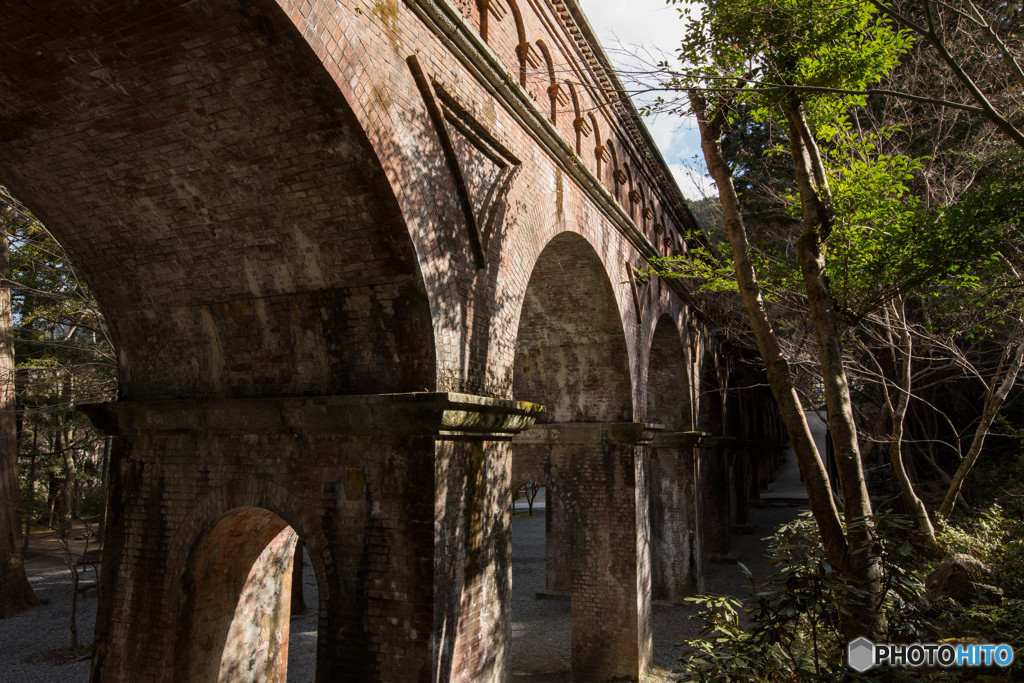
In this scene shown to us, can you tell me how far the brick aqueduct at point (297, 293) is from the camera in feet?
14.5

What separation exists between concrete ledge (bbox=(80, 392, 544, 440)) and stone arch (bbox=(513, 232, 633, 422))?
3.82 meters

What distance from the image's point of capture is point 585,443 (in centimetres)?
1006

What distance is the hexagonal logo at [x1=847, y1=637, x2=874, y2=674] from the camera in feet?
17.0

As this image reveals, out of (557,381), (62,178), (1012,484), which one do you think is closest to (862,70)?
(557,381)

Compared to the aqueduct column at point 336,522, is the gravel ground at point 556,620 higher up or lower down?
lower down

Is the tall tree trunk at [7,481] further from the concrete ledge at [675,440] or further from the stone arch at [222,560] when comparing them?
the concrete ledge at [675,440]

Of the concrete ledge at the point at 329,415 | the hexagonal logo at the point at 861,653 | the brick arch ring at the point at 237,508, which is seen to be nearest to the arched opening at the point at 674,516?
the hexagonal logo at the point at 861,653

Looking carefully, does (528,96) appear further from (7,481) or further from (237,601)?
(7,481)

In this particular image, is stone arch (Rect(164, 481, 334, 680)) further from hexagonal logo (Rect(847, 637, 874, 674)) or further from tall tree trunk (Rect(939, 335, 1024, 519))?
tall tree trunk (Rect(939, 335, 1024, 519))

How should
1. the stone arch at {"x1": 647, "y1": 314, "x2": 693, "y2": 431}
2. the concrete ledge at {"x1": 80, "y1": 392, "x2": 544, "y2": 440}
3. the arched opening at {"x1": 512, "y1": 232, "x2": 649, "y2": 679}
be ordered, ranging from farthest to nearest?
1. the stone arch at {"x1": 647, "y1": 314, "x2": 693, "y2": 431}
2. the arched opening at {"x1": 512, "y1": 232, "x2": 649, "y2": 679}
3. the concrete ledge at {"x1": 80, "y1": 392, "x2": 544, "y2": 440}

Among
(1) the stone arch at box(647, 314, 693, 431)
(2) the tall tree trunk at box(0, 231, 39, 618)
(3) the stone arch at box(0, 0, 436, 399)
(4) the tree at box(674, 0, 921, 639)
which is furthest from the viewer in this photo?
(1) the stone arch at box(647, 314, 693, 431)

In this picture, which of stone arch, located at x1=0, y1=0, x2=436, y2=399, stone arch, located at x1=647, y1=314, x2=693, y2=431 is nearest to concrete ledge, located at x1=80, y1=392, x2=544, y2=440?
stone arch, located at x1=0, y1=0, x2=436, y2=399

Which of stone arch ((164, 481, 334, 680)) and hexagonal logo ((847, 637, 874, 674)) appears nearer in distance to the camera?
hexagonal logo ((847, 637, 874, 674))

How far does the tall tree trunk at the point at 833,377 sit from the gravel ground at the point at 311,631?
4570mm
